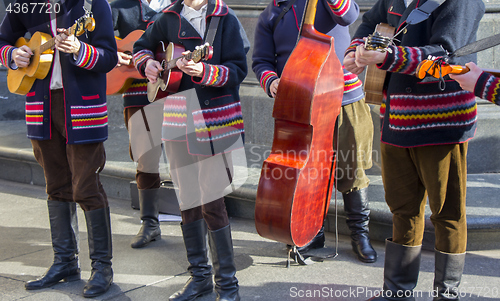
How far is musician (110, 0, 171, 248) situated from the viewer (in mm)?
3916

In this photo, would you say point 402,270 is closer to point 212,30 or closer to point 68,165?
point 212,30

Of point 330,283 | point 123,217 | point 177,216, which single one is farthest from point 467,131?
point 123,217

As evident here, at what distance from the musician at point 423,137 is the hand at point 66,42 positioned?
144 cm

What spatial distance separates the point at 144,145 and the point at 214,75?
4.95ft

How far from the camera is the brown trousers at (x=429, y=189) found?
Answer: 2.43 meters

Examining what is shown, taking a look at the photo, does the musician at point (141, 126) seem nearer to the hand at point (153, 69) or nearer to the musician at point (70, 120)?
the musician at point (70, 120)

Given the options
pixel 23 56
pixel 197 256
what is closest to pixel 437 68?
pixel 197 256

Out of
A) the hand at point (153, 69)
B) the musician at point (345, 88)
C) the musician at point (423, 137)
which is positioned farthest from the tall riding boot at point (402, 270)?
the hand at point (153, 69)

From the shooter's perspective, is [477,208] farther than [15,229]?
No

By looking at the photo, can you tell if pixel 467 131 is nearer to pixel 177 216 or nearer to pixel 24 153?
pixel 177 216

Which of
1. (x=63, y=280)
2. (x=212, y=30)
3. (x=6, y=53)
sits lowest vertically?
(x=63, y=280)

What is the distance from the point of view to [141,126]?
399 centimetres

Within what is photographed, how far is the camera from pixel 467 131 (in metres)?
2.39

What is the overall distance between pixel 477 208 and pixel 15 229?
11.8 feet
